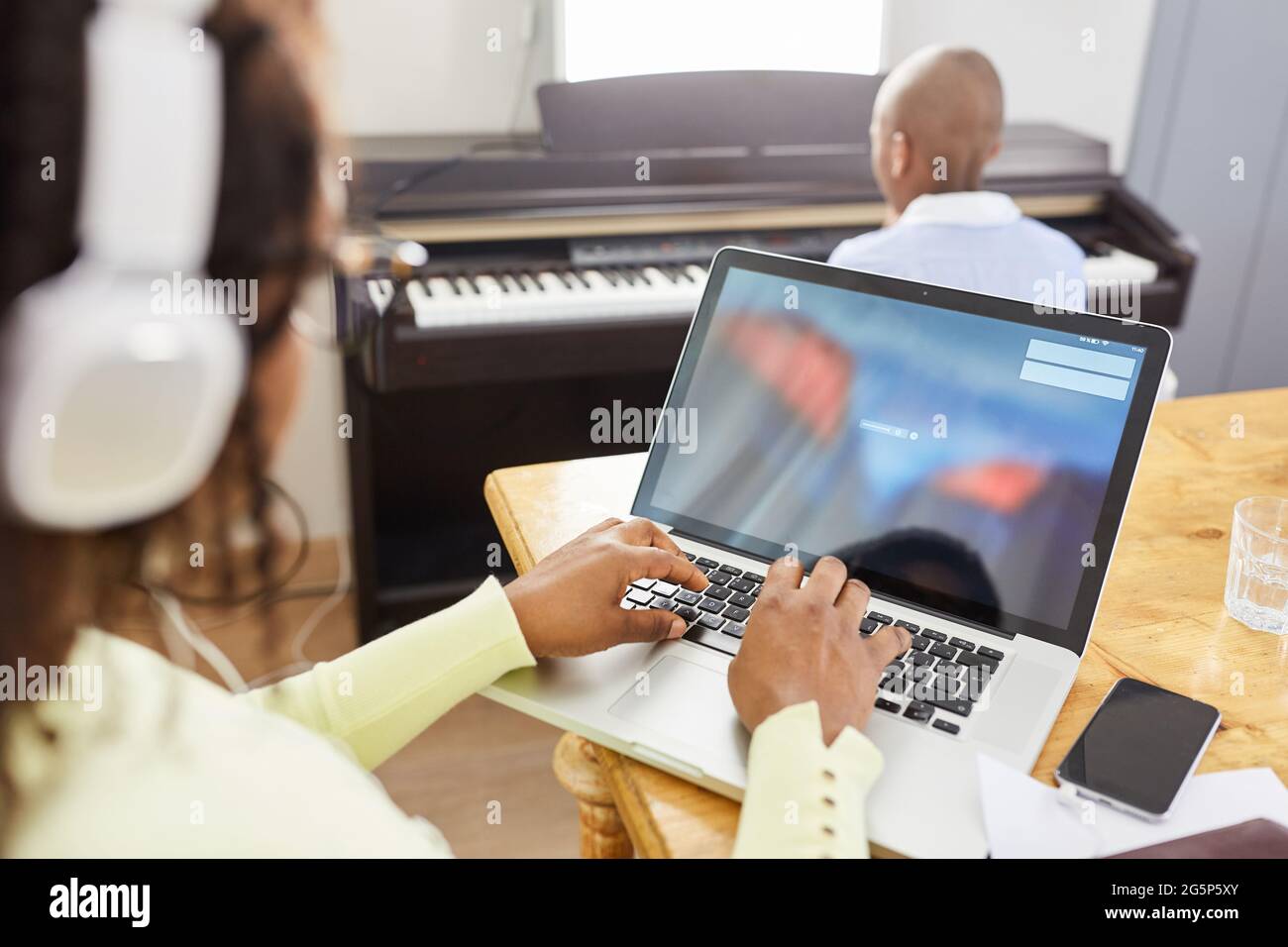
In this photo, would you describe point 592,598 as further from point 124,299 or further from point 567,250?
point 567,250

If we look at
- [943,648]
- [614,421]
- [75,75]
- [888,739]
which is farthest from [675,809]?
[614,421]

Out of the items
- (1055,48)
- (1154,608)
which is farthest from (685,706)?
(1055,48)

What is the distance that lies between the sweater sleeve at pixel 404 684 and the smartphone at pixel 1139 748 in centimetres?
37

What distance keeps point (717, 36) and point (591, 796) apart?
1678 mm

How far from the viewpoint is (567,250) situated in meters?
1.96

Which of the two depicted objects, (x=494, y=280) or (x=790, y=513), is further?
(x=494, y=280)

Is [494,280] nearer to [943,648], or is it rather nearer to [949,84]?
[949,84]

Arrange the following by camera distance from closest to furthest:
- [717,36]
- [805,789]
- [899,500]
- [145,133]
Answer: [145,133] → [805,789] → [899,500] → [717,36]

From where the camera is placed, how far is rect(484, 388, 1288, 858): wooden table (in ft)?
2.23

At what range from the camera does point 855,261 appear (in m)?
1.57

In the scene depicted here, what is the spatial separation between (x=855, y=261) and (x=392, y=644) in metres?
1.02

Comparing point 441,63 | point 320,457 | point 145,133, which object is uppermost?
point 441,63

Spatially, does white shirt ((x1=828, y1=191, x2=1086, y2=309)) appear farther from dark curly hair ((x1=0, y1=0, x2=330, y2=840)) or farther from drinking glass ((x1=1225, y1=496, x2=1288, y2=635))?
dark curly hair ((x1=0, y1=0, x2=330, y2=840))

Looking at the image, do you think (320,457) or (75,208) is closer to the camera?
→ (75,208)
